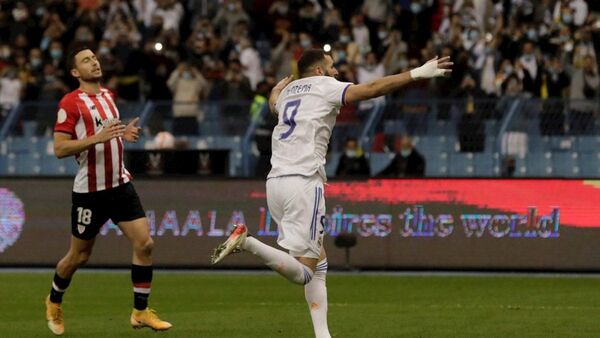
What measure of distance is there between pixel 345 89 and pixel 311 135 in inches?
18.0

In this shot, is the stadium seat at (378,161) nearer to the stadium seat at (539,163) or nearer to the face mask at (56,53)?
the stadium seat at (539,163)

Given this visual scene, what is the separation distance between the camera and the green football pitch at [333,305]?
1238cm

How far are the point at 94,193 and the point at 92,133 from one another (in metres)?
0.53

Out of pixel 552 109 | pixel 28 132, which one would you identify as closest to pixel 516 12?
pixel 552 109

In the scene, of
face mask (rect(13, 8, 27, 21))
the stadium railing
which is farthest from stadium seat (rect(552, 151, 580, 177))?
face mask (rect(13, 8, 27, 21))

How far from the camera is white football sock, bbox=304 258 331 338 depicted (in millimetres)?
10664

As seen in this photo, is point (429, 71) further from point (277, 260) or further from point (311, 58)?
point (277, 260)

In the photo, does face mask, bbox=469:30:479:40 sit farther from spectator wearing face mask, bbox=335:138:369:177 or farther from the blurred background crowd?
spectator wearing face mask, bbox=335:138:369:177

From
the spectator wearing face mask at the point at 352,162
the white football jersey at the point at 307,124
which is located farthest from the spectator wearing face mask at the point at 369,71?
the white football jersey at the point at 307,124

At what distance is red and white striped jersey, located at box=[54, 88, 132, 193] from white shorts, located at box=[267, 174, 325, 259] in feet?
7.31

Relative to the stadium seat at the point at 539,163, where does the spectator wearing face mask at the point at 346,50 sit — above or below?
above

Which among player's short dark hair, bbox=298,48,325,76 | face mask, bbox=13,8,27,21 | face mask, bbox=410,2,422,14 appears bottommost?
player's short dark hair, bbox=298,48,325,76

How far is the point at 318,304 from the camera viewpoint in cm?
1071

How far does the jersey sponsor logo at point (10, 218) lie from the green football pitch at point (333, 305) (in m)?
1.05
